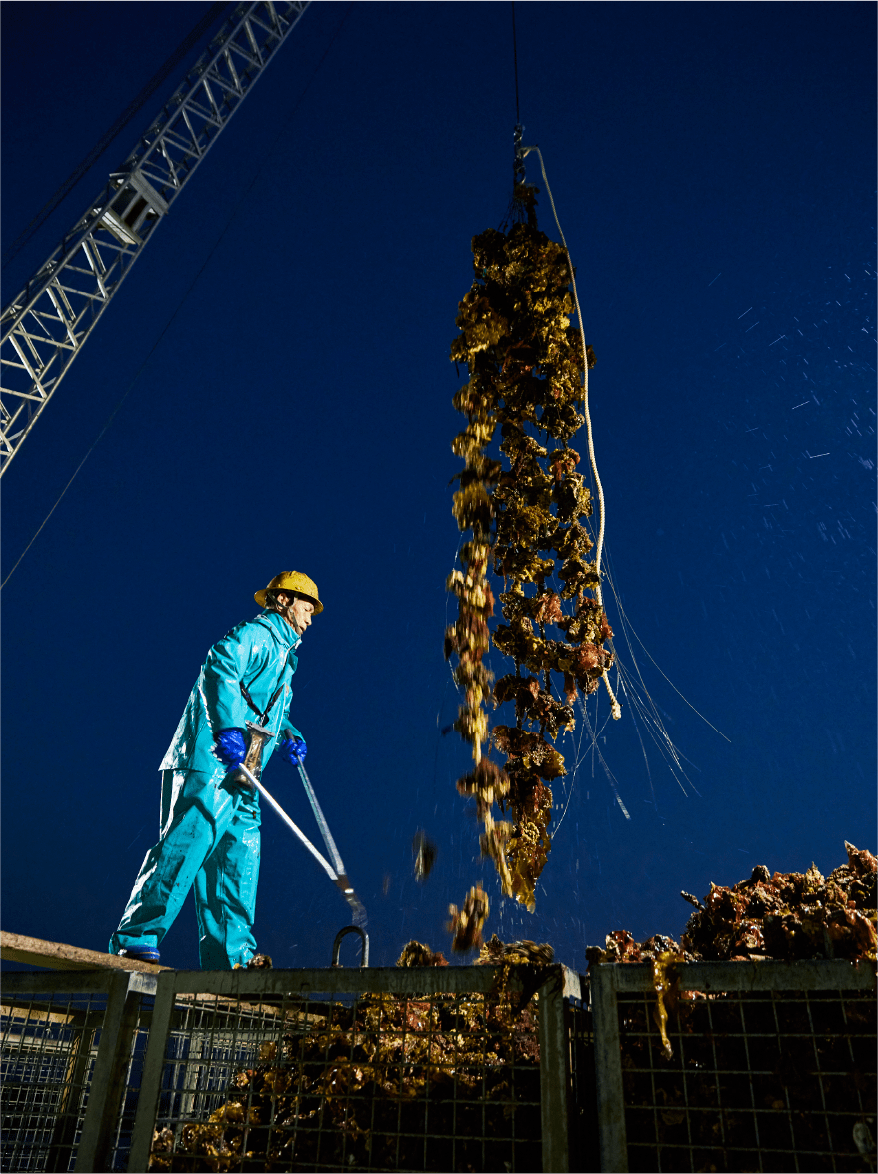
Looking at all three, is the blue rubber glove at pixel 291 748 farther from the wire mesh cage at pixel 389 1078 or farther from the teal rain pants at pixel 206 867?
the wire mesh cage at pixel 389 1078

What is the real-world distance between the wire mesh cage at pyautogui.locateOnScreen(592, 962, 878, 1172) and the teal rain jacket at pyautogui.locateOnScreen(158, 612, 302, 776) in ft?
10.2

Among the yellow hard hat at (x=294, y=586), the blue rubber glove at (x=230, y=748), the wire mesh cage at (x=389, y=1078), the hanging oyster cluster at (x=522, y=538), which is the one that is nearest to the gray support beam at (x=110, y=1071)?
the wire mesh cage at (x=389, y=1078)

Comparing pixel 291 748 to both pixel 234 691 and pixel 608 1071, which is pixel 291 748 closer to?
pixel 234 691

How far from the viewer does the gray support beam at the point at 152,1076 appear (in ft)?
5.81

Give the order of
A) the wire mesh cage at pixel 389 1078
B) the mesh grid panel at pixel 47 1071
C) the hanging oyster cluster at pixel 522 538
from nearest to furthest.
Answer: the wire mesh cage at pixel 389 1078 → the mesh grid panel at pixel 47 1071 → the hanging oyster cluster at pixel 522 538

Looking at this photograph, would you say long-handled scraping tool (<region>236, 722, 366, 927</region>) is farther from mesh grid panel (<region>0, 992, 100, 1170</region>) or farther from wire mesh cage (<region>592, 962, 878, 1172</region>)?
wire mesh cage (<region>592, 962, 878, 1172</region>)

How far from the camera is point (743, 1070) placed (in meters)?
1.54

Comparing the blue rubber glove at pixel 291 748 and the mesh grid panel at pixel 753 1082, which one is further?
the blue rubber glove at pixel 291 748

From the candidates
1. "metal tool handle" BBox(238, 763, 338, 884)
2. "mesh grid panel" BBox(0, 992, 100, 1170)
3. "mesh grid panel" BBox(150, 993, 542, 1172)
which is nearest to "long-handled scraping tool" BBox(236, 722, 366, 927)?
"metal tool handle" BBox(238, 763, 338, 884)

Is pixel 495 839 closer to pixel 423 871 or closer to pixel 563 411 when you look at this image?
pixel 423 871

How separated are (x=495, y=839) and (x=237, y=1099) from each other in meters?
1.33

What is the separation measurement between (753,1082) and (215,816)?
319 centimetres

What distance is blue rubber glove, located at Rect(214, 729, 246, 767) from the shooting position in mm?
4199

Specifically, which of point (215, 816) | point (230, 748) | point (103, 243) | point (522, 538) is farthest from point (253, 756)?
point (103, 243)
